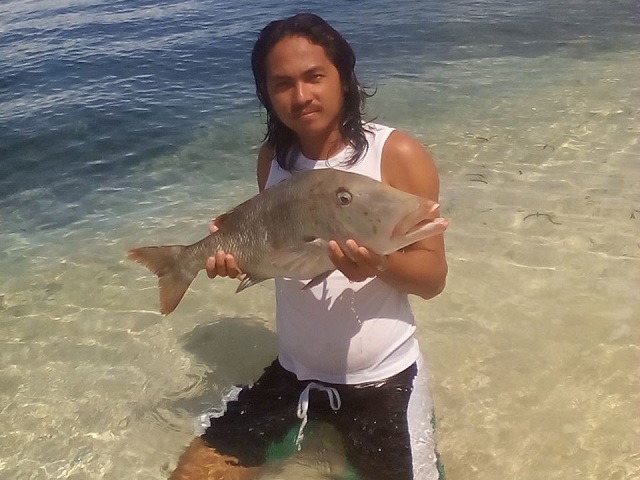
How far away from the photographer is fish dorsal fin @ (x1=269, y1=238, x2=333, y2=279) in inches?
108

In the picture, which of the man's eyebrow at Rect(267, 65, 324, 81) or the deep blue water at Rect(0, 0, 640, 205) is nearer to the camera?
the man's eyebrow at Rect(267, 65, 324, 81)

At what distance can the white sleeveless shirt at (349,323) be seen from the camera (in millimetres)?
3332

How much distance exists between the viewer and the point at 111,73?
14.1 meters

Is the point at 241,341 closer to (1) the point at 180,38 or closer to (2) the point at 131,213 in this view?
(2) the point at 131,213

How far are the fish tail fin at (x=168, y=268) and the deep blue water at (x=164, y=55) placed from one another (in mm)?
5977

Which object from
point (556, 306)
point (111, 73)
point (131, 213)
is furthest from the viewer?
point (111, 73)

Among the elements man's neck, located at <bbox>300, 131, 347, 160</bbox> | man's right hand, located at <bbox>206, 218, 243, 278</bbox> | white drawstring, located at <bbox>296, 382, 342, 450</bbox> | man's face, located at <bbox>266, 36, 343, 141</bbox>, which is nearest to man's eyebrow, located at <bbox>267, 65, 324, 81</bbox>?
man's face, located at <bbox>266, 36, 343, 141</bbox>

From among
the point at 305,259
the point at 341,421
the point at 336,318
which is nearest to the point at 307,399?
the point at 341,421

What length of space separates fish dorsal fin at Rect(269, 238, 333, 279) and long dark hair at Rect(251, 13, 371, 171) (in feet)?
2.12

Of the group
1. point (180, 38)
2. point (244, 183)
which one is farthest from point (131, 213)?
point (180, 38)

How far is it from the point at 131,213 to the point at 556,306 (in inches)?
198

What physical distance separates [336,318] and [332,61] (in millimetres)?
1241

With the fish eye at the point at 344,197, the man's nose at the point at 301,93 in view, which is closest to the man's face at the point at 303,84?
the man's nose at the point at 301,93

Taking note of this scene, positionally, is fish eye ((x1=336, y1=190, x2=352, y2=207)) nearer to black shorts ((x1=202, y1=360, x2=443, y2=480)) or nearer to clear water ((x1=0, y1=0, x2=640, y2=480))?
black shorts ((x1=202, y1=360, x2=443, y2=480))
